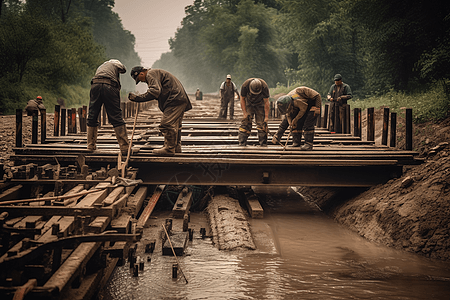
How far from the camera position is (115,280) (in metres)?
4.57

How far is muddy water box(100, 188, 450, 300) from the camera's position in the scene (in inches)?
171

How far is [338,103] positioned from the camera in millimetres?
10672

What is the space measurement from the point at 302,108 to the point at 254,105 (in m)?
1.07

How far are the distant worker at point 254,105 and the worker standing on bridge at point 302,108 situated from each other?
51 cm

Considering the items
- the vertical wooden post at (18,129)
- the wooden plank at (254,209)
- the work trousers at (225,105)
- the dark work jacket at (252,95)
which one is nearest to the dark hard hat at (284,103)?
the dark work jacket at (252,95)

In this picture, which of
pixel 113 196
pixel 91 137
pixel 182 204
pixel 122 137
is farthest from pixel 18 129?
pixel 113 196

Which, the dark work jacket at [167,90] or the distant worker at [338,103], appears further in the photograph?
the distant worker at [338,103]

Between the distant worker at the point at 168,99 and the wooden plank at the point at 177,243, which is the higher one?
the distant worker at the point at 168,99

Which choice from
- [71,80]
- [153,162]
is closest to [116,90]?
[153,162]

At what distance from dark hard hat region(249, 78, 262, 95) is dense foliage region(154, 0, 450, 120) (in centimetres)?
522

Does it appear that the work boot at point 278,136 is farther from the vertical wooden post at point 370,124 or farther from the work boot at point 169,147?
the work boot at point 169,147

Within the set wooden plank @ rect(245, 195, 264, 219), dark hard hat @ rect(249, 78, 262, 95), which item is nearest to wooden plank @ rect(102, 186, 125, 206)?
wooden plank @ rect(245, 195, 264, 219)

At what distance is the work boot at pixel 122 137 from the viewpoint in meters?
6.55

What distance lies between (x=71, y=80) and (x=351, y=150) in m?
24.4
